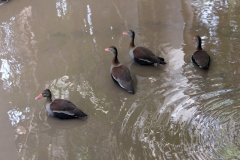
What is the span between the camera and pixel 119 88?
20.3 ft

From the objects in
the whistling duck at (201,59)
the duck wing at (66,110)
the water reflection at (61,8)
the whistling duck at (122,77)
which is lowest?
the duck wing at (66,110)

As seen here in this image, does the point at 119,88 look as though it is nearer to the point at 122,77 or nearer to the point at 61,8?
the point at 122,77

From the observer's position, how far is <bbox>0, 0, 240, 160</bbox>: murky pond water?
15.5ft

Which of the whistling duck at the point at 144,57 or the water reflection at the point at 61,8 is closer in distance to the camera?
the whistling duck at the point at 144,57

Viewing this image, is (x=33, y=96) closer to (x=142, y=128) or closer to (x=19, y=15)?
(x=142, y=128)

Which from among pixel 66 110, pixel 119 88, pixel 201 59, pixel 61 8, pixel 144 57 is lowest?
pixel 66 110

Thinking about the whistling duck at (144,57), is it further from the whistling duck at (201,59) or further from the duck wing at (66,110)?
the duck wing at (66,110)

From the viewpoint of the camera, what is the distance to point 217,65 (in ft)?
21.8

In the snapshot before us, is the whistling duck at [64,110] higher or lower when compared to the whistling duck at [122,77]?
lower

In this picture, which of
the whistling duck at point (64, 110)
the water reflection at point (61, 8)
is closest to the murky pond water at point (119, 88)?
the water reflection at point (61, 8)

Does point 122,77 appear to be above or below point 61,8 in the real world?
below

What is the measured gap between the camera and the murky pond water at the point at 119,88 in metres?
4.73

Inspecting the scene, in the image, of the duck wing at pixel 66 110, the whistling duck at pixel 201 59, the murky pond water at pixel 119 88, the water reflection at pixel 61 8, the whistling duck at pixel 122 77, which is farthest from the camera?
the water reflection at pixel 61 8

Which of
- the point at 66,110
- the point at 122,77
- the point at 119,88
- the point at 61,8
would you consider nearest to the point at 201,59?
the point at 122,77
